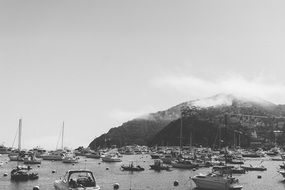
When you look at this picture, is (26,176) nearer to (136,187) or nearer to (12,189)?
(12,189)

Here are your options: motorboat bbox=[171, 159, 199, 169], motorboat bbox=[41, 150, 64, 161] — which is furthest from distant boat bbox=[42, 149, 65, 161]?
motorboat bbox=[171, 159, 199, 169]

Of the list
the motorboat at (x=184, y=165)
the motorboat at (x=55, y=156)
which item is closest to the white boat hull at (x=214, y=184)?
the motorboat at (x=184, y=165)

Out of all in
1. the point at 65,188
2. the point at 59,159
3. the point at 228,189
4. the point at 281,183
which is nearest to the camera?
the point at 65,188

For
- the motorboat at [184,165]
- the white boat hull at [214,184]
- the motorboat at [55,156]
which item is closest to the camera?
the white boat hull at [214,184]

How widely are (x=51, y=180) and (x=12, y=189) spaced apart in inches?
774

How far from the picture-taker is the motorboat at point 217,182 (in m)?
77.5

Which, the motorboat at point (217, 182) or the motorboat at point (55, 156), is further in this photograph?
the motorboat at point (55, 156)

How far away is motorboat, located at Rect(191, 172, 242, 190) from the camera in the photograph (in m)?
77.5

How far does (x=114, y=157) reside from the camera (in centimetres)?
19450

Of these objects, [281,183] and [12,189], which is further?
[281,183]

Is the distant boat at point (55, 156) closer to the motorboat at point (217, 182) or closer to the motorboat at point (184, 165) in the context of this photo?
the motorboat at point (184, 165)

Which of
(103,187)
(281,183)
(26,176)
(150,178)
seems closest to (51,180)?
(26,176)

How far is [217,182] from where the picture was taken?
259ft

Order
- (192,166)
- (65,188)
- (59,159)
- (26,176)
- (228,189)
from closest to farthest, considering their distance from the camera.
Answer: (65,188) < (228,189) < (26,176) < (192,166) < (59,159)
